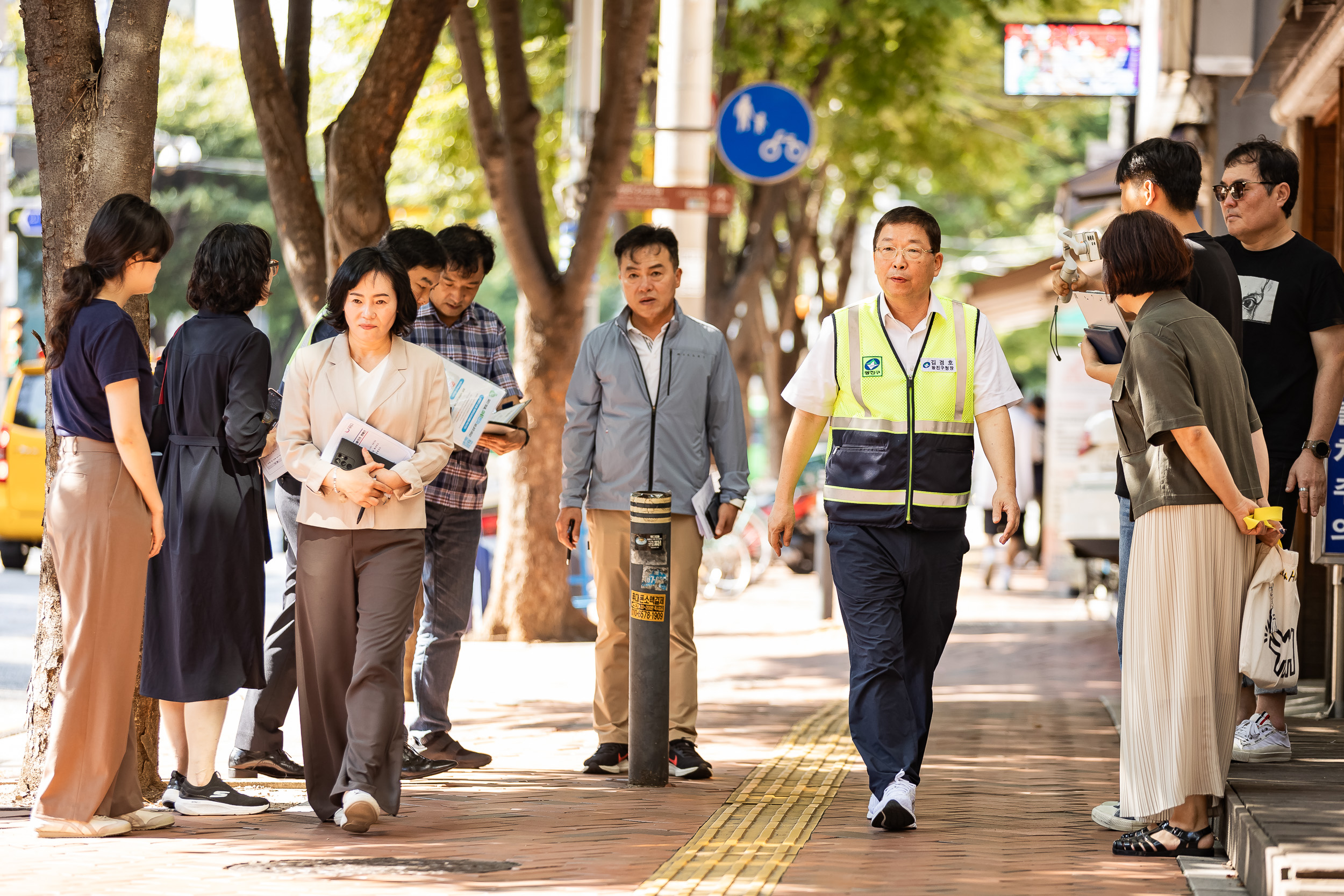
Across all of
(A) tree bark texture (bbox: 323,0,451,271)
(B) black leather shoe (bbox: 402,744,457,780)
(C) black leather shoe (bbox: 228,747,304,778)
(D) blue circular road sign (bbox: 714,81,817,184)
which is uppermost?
(D) blue circular road sign (bbox: 714,81,817,184)

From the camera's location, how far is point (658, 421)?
7.08 meters

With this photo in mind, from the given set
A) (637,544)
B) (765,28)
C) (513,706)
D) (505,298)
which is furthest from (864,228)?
(505,298)

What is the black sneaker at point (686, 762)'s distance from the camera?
691 centimetres

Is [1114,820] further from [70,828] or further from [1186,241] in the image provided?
[70,828]

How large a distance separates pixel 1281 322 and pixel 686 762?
2963 millimetres

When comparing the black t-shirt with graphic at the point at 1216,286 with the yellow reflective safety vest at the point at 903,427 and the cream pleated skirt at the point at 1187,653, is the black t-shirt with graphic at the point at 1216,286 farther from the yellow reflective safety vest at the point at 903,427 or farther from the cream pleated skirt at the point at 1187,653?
the yellow reflective safety vest at the point at 903,427

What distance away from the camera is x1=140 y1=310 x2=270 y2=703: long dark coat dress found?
19.1 ft

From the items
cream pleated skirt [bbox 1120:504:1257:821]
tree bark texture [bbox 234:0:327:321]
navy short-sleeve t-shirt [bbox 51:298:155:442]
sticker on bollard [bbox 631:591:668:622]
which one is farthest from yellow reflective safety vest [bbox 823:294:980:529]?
tree bark texture [bbox 234:0:327:321]

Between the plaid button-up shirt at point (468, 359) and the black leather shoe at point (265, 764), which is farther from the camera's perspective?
the plaid button-up shirt at point (468, 359)

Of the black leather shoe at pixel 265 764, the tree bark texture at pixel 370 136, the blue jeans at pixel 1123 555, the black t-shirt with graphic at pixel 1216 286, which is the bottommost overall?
the black leather shoe at pixel 265 764

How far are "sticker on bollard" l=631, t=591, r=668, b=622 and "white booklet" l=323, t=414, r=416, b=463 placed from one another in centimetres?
136

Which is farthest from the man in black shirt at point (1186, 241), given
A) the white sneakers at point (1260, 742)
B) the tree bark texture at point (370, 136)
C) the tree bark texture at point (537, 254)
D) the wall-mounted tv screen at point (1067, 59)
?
the wall-mounted tv screen at point (1067, 59)

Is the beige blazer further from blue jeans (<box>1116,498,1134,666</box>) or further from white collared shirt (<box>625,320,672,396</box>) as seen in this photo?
blue jeans (<box>1116,498,1134,666</box>)

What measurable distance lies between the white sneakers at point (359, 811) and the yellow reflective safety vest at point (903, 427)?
6.22 feet
